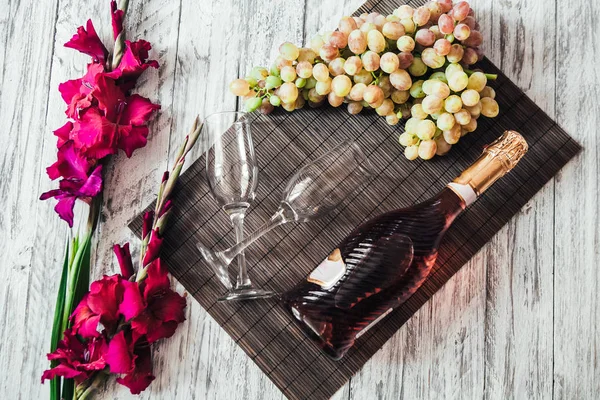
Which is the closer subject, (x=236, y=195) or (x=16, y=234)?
(x=236, y=195)

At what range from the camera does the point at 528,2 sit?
3.65 ft

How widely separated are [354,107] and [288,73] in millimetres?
130

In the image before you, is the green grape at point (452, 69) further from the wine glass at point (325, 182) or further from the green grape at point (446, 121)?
the wine glass at point (325, 182)

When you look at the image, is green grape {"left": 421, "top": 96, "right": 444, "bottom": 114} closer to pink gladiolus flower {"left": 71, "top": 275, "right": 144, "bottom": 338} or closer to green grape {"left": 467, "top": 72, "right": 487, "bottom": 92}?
green grape {"left": 467, "top": 72, "right": 487, "bottom": 92}

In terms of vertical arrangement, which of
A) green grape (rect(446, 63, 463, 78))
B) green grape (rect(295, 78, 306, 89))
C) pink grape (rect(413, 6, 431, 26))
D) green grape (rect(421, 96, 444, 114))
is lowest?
green grape (rect(421, 96, 444, 114))

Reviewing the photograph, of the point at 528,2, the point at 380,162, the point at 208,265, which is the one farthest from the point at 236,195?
the point at 528,2

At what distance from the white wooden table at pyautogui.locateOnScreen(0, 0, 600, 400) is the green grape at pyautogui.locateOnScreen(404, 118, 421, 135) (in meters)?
0.24

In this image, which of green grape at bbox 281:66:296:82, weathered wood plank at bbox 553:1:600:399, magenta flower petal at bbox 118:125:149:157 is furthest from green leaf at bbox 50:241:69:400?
weathered wood plank at bbox 553:1:600:399

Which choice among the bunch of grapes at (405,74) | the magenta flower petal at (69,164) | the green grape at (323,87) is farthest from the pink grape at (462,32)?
the magenta flower petal at (69,164)

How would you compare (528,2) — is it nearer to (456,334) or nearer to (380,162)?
(380,162)

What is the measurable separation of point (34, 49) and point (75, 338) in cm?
56

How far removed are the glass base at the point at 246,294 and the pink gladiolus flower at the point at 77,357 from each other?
210 mm

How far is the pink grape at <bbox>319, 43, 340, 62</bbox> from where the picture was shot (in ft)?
3.15

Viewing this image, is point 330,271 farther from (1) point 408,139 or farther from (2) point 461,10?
(2) point 461,10
